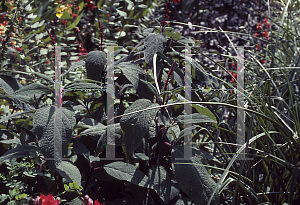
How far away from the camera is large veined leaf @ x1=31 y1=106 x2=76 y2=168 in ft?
1.88

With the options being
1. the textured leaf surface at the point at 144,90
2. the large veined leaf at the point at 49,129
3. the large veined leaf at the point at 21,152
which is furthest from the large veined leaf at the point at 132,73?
the large veined leaf at the point at 21,152

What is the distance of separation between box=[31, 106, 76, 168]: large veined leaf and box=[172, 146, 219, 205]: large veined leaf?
248 millimetres

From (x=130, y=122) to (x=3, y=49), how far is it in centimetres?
60

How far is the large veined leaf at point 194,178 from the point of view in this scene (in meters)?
0.60

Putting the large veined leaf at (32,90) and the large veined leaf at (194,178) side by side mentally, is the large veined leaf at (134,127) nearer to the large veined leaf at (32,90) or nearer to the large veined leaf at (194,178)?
the large veined leaf at (194,178)

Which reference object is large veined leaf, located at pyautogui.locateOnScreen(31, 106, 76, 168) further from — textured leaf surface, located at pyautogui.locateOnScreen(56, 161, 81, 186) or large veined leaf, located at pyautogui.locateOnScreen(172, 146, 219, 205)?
large veined leaf, located at pyautogui.locateOnScreen(172, 146, 219, 205)

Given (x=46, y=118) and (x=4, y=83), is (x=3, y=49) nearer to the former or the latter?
(x=4, y=83)

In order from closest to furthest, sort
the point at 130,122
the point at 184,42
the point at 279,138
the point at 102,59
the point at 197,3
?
the point at 130,122 → the point at 102,59 → the point at 184,42 → the point at 279,138 → the point at 197,3

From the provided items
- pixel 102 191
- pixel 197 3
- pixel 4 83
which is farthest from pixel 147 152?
pixel 197 3

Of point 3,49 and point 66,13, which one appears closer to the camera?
point 3,49

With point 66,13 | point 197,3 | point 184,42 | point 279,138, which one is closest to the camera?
point 184,42

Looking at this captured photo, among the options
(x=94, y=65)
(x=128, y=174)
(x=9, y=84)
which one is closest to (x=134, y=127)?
(x=128, y=174)

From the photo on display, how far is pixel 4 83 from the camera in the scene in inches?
30.2

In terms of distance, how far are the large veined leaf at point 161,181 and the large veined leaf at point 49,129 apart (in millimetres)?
218
